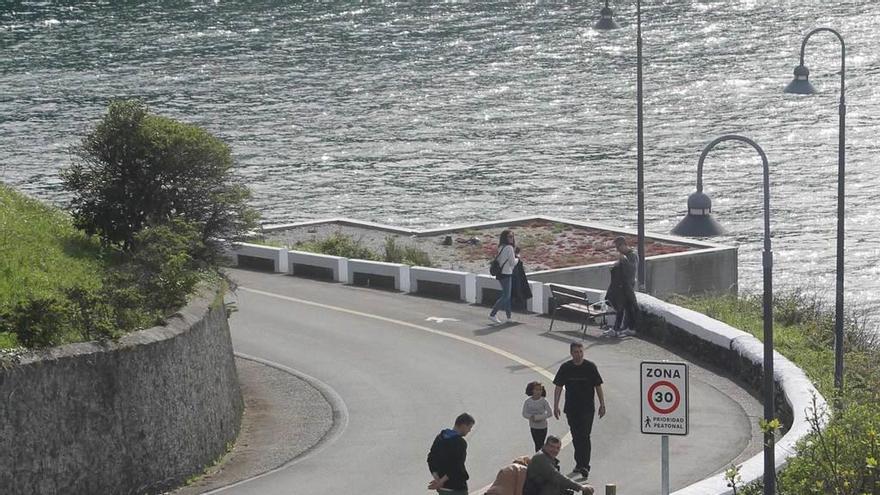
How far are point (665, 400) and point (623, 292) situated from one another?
10.3 meters

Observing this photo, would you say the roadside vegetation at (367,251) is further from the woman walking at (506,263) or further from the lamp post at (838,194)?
the lamp post at (838,194)

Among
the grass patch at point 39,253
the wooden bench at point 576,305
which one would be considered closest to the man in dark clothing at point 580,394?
the grass patch at point 39,253

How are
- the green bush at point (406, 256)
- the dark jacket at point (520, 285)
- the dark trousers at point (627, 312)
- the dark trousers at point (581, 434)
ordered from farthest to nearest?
1. the green bush at point (406, 256)
2. the dark jacket at point (520, 285)
3. the dark trousers at point (627, 312)
4. the dark trousers at point (581, 434)

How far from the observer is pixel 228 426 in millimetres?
20375

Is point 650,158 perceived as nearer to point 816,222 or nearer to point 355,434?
point 816,222

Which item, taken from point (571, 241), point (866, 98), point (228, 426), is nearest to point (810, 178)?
point (866, 98)

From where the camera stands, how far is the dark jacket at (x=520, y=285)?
27109 millimetres

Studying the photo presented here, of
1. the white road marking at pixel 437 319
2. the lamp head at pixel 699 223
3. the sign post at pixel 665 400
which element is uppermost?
the lamp head at pixel 699 223

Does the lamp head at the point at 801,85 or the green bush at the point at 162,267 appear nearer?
the green bush at the point at 162,267

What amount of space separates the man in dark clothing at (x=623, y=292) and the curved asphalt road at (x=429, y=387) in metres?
0.45

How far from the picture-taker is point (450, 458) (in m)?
14.5

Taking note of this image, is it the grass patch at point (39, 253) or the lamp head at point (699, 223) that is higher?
the lamp head at point (699, 223)

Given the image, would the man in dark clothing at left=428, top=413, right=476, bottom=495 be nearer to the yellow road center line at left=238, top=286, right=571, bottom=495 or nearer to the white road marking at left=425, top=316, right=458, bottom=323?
the yellow road center line at left=238, top=286, right=571, bottom=495

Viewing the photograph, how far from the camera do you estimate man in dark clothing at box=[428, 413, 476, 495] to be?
14484 mm
